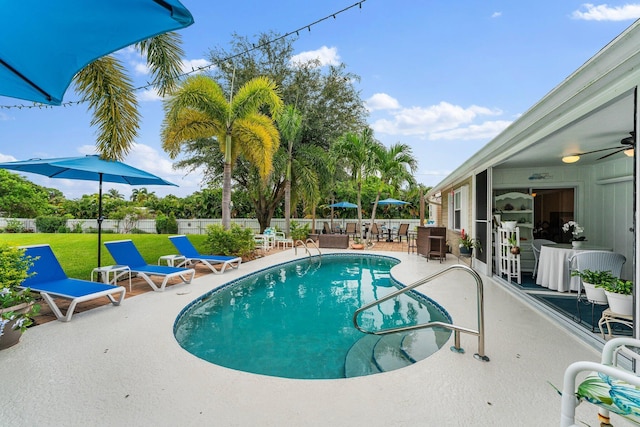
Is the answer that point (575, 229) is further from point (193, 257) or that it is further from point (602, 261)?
point (193, 257)

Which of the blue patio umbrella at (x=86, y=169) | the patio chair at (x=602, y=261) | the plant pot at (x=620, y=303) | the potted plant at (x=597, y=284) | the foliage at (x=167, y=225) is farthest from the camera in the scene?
the foliage at (x=167, y=225)

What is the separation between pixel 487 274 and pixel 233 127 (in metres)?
9.42

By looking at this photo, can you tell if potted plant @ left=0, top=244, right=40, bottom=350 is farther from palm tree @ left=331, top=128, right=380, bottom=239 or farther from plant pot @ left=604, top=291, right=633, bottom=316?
palm tree @ left=331, top=128, right=380, bottom=239

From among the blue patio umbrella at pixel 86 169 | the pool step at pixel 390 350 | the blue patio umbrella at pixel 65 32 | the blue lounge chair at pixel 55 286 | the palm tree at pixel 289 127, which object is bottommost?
the pool step at pixel 390 350

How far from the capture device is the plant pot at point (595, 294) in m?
4.05

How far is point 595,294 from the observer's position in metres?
4.14

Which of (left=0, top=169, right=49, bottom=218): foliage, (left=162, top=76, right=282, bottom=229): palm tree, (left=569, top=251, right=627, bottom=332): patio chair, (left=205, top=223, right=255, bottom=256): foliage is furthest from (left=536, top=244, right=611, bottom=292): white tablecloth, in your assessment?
(left=0, top=169, right=49, bottom=218): foliage

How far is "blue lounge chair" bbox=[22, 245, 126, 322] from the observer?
4664 mm

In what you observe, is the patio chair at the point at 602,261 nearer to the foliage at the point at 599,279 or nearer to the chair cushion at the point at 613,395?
the foliage at the point at 599,279

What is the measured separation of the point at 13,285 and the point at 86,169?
2.43 metres

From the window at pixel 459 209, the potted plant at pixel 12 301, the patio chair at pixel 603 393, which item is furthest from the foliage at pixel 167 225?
the patio chair at pixel 603 393

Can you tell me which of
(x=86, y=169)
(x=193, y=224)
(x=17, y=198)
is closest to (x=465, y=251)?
(x=86, y=169)

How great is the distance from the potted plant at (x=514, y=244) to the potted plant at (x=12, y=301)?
27.9ft

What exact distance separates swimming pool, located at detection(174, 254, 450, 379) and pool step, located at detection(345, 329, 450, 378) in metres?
0.10
